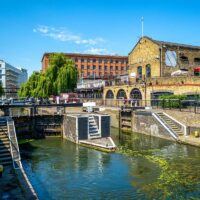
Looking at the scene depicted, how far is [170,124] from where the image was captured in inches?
1121

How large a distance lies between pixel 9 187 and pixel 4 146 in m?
5.12

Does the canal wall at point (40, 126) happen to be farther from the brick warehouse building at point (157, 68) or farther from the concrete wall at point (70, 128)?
the brick warehouse building at point (157, 68)

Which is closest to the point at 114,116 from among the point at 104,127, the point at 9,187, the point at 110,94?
the point at 104,127

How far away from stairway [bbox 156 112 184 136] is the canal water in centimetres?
214

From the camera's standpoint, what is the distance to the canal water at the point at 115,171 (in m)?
14.0

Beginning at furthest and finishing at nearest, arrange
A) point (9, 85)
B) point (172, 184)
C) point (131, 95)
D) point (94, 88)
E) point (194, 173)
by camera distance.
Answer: point (9, 85)
point (94, 88)
point (131, 95)
point (194, 173)
point (172, 184)

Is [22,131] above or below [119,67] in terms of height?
below

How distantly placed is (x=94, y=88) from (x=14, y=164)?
38194 mm

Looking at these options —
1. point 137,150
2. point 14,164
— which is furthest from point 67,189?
point 137,150

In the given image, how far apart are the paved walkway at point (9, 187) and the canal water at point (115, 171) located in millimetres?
1002

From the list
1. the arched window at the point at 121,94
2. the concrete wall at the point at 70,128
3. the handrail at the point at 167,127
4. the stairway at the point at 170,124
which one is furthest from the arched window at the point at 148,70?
the concrete wall at the point at 70,128

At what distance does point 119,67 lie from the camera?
113125 millimetres

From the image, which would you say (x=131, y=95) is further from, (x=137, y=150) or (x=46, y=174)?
(x=46, y=174)

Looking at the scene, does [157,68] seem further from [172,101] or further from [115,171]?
[115,171]
